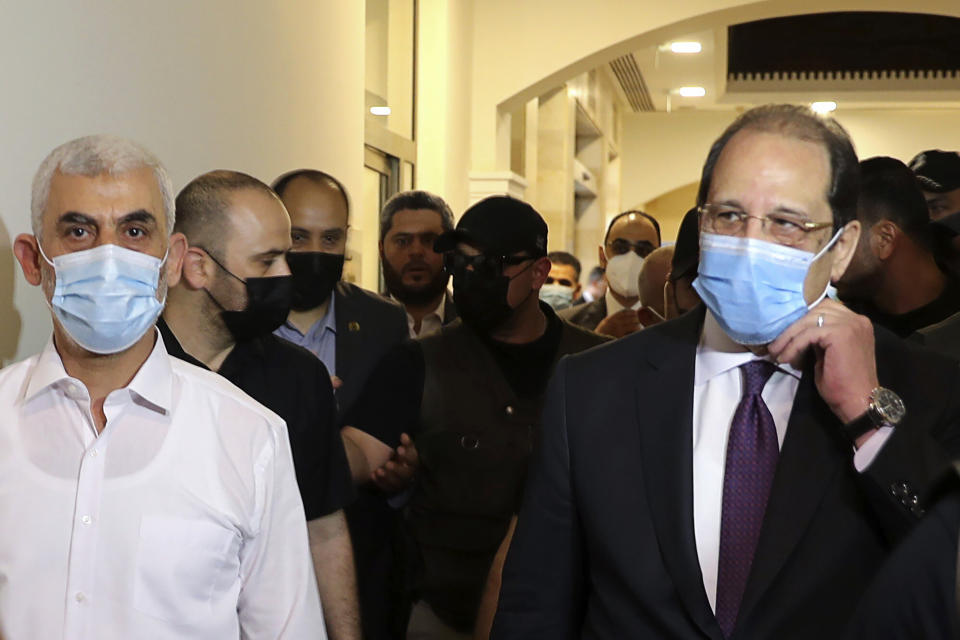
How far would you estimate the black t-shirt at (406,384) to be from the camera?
3.17 m

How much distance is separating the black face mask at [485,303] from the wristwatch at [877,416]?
1.54m

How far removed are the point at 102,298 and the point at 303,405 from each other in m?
0.69

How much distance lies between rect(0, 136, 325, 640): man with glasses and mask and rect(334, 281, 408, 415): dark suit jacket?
130cm

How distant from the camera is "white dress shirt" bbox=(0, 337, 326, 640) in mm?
2018

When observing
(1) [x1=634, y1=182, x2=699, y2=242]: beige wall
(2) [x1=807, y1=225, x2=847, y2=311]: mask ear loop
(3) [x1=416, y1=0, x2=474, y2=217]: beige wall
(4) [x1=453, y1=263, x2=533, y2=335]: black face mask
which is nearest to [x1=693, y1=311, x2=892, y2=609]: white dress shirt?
(2) [x1=807, y1=225, x2=847, y2=311]: mask ear loop

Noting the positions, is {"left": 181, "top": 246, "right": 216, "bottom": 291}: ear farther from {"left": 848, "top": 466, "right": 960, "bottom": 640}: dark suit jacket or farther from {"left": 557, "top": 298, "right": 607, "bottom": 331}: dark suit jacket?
{"left": 557, "top": 298, "right": 607, "bottom": 331}: dark suit jacket

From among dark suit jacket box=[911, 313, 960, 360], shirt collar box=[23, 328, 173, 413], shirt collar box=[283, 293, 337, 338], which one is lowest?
shirt collar box=[283, 293, 337, 338]

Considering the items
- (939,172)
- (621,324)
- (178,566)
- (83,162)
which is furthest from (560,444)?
(621,324)

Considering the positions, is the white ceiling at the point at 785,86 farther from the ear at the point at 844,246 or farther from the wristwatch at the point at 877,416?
the wristwatch at the point at 877,416

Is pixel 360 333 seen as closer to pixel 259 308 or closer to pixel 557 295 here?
pixel 259 308

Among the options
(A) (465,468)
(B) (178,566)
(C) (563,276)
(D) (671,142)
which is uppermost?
(B) (178,566)

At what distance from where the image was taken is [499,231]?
343cm

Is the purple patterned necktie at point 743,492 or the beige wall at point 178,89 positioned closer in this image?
the purple patterned necktie at point 743,492

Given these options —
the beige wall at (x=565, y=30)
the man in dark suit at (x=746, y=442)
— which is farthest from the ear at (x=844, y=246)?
the beige wall at (x=565, y=30)
